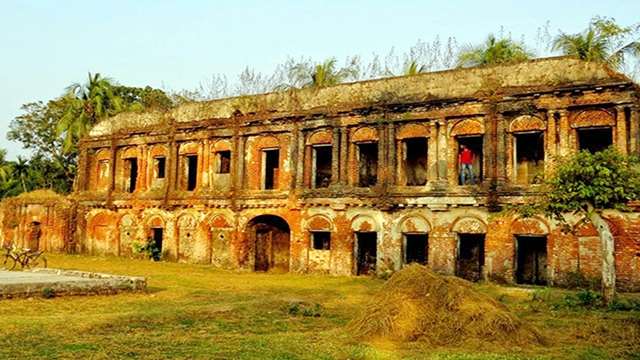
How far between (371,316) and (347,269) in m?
10.8

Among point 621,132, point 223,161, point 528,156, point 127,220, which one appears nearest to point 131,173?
point 127,220

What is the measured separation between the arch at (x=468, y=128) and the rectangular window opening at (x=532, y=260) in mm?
3557

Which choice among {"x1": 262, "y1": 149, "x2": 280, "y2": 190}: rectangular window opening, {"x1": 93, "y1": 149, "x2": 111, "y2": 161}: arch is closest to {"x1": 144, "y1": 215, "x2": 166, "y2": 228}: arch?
{"x1": 93, "y1": 149, "x2": 111, "y2": 161}: arch

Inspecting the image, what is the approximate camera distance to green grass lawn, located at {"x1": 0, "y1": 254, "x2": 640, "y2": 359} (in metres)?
8.22

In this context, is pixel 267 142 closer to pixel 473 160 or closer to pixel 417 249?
pixel 417 249

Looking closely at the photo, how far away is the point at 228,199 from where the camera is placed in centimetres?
2303

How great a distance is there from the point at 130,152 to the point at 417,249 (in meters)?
13.8

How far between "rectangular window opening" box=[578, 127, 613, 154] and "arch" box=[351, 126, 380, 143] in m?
6.41

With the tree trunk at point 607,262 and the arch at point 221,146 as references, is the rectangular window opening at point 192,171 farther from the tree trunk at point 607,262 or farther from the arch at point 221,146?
the tree trunk at point 607,262

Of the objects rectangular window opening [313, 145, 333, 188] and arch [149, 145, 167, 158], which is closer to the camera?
rectangular window opening [313, 145, 333, 188]

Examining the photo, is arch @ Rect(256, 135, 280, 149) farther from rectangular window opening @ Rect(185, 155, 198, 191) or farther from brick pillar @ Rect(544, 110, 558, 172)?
brick pillar @ Rect(544, 110, 558, 172)

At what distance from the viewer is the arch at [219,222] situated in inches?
909

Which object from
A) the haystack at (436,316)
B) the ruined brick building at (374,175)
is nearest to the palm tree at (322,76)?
the ruined brick building at (374,175)

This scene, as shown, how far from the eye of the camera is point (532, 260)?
19.0 metres
